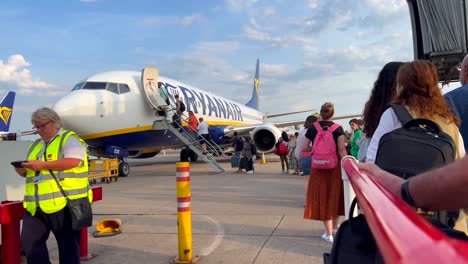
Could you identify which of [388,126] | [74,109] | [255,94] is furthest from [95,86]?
[255,94]

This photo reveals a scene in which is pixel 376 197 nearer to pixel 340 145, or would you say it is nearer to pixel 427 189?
pixel 427 189

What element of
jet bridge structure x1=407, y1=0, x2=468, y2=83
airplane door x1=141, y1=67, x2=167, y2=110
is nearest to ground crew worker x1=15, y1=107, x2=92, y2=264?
jet bridge structure x1=407, y1=0, x2=468, y2=83

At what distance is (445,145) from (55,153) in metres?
2.67

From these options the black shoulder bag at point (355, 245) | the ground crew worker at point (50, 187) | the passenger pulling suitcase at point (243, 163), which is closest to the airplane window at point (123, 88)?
the passenger pulling suitcase at point (243, 163)

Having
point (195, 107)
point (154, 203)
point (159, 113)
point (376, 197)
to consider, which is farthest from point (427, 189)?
point (195, 107)

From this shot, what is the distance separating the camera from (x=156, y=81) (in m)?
13.3

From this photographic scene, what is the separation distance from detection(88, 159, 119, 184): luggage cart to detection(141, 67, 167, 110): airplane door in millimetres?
2253

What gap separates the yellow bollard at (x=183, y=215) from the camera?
383cm

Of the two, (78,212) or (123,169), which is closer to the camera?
(78,212)

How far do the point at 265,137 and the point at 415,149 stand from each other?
1467 centimetres

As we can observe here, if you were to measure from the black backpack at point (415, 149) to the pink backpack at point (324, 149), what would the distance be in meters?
2.61

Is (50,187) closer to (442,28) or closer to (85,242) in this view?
(85,242)

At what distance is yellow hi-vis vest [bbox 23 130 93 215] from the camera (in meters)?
2.96

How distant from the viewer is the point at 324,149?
4559 millimetres
